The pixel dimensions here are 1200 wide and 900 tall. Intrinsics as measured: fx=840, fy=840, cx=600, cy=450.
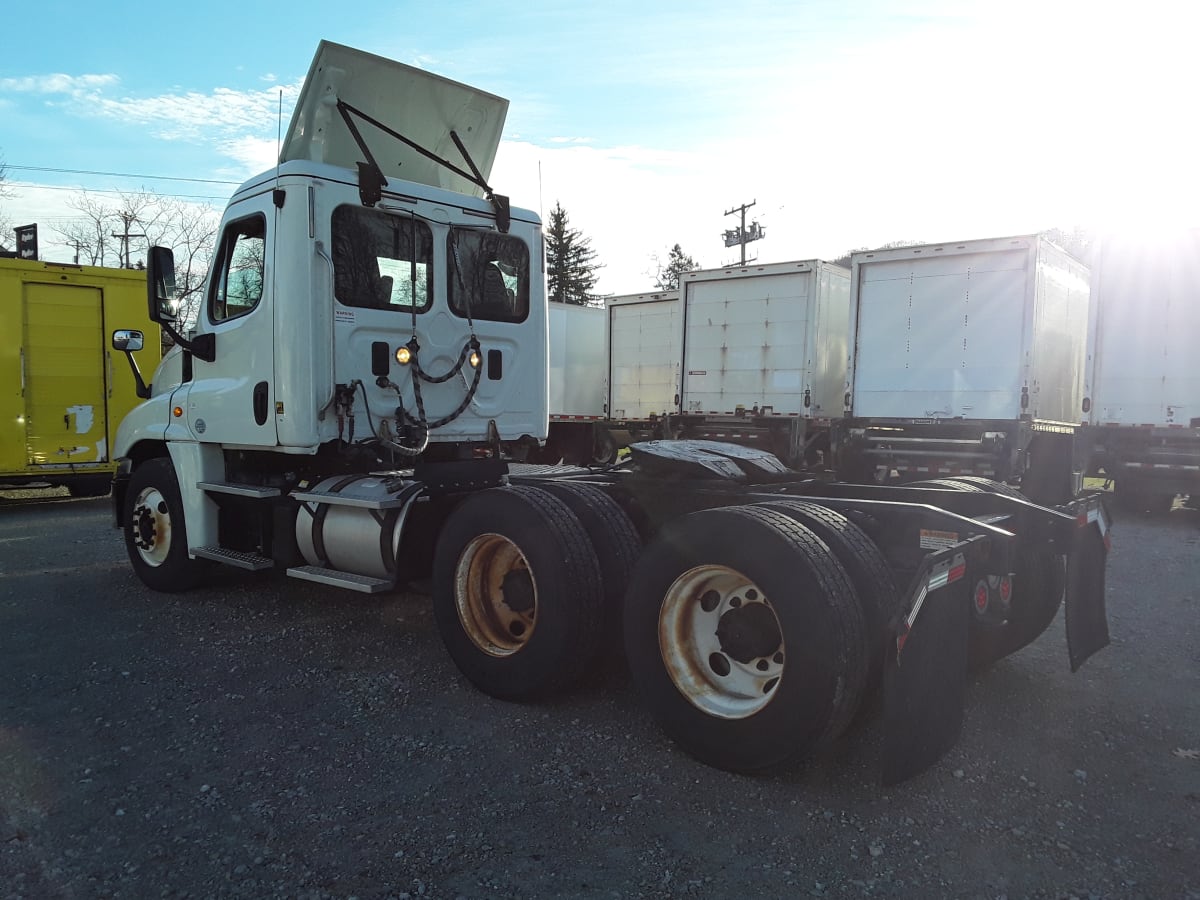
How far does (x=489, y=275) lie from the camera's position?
611cm

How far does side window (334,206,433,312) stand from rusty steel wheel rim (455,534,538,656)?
195 centimetres

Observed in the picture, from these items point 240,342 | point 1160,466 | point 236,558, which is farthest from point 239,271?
point 1160,466

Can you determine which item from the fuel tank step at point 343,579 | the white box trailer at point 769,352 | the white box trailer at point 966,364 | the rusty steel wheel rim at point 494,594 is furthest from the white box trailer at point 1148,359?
the fuel tank step at point 343,579

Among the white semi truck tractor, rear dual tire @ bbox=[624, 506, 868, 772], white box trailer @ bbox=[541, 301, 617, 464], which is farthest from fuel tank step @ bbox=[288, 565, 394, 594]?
white box trailer @ bbox=[541, 301, 617, 464]

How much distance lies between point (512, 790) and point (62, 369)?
10.9 metres

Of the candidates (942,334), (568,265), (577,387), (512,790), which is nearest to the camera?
(512,790)

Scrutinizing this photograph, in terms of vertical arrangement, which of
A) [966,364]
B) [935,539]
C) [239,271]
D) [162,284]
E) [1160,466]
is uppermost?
[239,271]

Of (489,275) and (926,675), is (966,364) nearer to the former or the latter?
(489,275)

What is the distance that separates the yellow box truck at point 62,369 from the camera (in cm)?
1099

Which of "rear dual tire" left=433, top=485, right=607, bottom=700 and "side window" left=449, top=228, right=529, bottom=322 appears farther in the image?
"side window" left=449, top=228, right=529, bottom=322

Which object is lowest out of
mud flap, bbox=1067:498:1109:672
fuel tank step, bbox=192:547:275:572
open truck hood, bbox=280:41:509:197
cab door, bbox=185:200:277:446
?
fuel tank step, bbox=192:547:275:572

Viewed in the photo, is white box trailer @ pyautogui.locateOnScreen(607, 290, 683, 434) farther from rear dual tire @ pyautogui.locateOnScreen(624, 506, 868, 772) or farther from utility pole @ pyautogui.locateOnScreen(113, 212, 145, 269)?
utility pole @ pyautogui.locateOnScreen(113, 212, 145, 269)

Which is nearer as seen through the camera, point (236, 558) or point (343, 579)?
point (343, 579)

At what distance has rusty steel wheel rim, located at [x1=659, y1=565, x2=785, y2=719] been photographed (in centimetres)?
350
